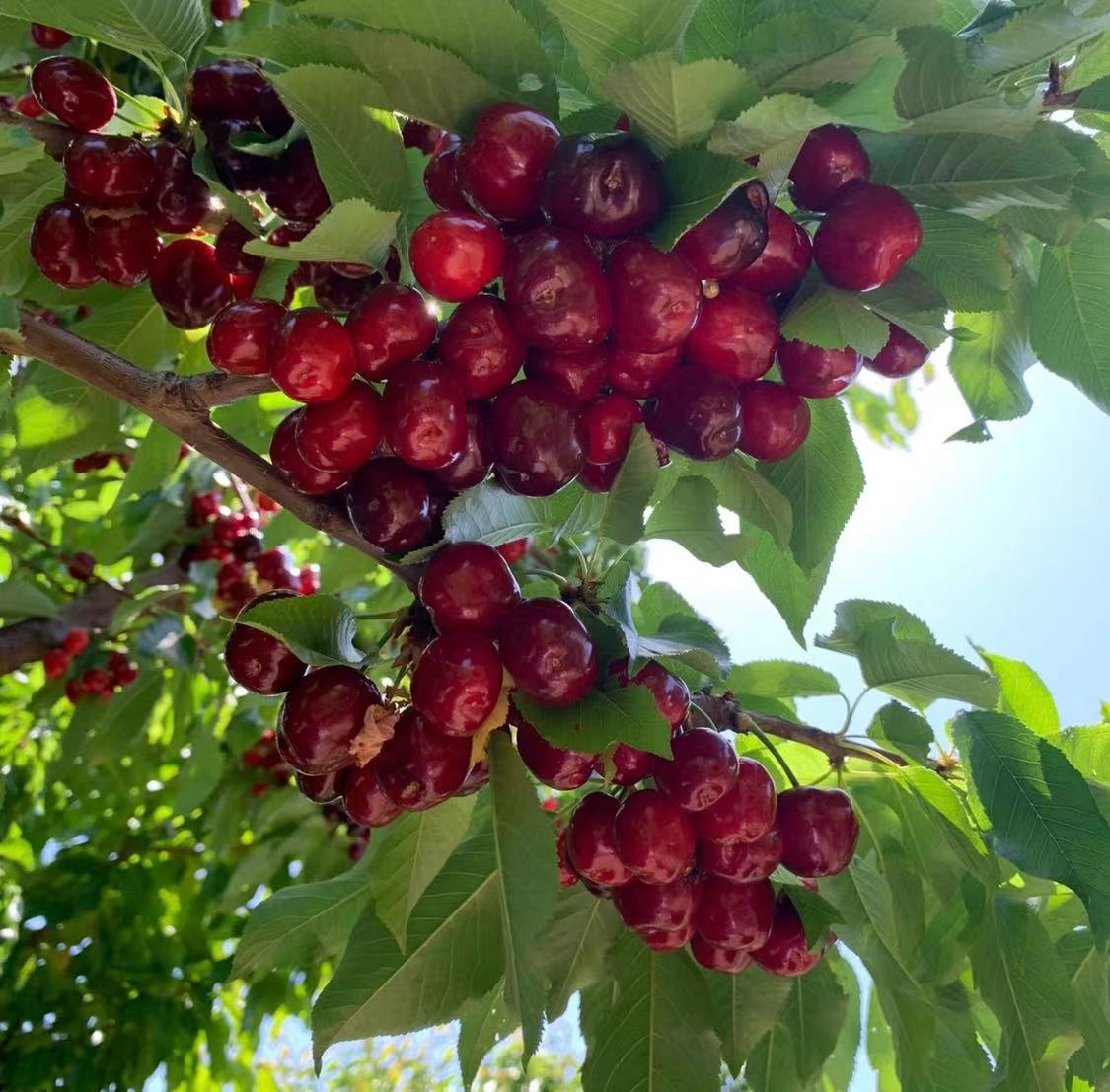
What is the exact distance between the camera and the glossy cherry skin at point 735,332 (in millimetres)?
792

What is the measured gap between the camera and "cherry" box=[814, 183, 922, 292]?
0.76 metres

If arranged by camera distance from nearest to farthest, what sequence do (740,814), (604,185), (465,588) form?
(604,185)
(465,588)
(740,814)

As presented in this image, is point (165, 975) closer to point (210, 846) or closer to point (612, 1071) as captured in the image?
point (210, 846)

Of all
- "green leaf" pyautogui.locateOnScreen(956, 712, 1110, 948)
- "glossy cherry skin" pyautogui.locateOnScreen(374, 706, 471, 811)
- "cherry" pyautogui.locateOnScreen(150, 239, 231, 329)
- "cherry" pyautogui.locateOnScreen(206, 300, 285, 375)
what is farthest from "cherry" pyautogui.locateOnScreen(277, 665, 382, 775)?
"green leaf" pyautogui.locateOnScreen(956, 712, 1110, 948)

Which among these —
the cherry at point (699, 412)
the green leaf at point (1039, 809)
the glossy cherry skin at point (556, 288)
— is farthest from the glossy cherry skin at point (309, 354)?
the green leaf at point (1039, 809)

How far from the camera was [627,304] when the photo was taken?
0.73 m

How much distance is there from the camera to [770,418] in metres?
0.88

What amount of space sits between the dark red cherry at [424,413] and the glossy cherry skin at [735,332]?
20cm

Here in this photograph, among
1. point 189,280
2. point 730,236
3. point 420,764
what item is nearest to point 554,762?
point 420,764

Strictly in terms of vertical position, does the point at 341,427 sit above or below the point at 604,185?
below

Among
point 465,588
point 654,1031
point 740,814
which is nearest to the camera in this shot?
point 465,588

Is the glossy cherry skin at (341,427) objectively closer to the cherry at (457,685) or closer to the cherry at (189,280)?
the cherry at (457,685)

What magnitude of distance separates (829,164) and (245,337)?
0.49 m

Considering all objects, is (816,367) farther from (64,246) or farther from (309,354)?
(64,246)
